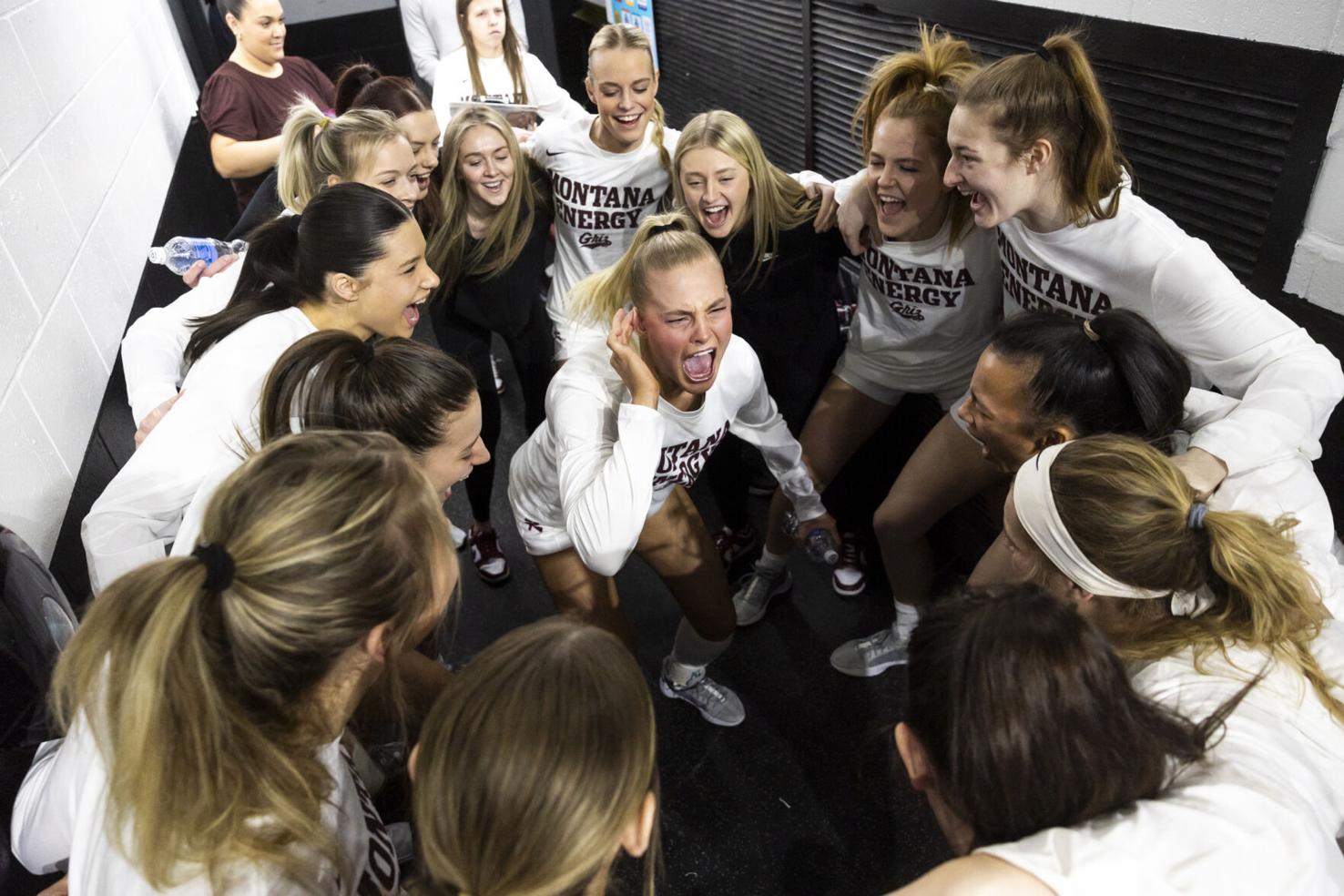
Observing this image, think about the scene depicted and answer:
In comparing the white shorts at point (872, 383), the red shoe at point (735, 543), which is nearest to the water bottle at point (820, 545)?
the white shorts at point (872, 383)

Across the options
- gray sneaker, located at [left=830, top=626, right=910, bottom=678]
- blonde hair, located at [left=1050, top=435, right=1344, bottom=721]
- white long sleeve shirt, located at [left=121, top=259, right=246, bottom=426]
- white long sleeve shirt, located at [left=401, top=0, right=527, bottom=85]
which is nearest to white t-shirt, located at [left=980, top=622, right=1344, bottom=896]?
blonde hair, located at [left=1050, top=435, right=1344, bottom=721]

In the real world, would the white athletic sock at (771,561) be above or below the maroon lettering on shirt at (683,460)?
below

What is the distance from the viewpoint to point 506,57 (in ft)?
12.4

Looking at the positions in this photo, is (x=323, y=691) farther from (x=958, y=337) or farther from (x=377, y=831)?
(x=958, y=337)

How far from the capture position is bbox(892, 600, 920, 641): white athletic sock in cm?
244

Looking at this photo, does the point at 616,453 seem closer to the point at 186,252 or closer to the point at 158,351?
the point at 158,351

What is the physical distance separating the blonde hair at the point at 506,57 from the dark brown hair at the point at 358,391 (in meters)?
2.46

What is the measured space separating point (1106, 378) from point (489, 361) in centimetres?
187

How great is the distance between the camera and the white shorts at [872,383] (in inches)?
92.3

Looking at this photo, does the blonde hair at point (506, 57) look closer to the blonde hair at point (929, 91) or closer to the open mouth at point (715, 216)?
the open mouth at point (715, 216)

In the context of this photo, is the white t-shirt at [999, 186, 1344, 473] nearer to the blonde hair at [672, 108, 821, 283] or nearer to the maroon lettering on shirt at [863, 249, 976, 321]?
the maroon lettering on shirt at [863, 249, 976, 321]

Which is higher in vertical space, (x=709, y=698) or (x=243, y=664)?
(x=243, y=664)

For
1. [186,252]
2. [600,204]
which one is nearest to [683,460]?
[600,204]

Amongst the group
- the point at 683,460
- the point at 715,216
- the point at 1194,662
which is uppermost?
the point at 715,216
